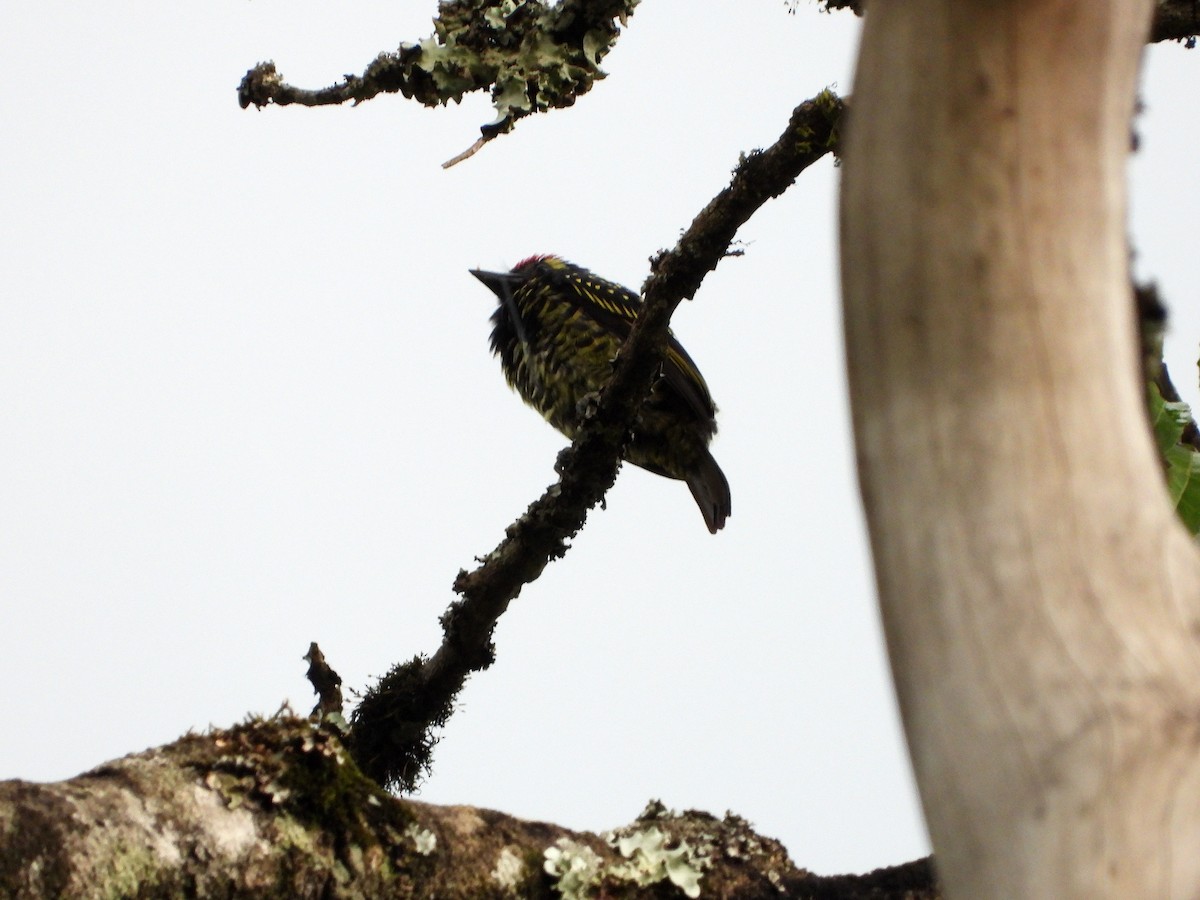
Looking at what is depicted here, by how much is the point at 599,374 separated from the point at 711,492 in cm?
100

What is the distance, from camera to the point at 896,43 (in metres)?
1.08

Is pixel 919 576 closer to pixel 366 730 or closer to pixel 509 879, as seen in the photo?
pixel 509 879

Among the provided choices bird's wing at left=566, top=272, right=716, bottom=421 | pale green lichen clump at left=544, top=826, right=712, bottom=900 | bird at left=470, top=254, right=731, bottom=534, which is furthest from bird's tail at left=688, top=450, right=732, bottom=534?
pale green lichen clump at left=544, top=826, right=712, bottom=900

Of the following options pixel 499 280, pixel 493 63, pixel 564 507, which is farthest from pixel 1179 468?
pixel 499 280

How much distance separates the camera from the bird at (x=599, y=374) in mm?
6582

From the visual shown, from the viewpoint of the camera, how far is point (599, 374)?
6555mm

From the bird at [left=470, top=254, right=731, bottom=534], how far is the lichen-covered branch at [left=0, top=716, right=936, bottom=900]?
4434 mm

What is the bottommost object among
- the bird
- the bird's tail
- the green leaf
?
the green leaf

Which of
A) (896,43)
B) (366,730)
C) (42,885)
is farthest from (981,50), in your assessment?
(366,730)

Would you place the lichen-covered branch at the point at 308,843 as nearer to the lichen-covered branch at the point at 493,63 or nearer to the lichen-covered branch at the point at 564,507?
the lichen-covered branch at the point at 564,507

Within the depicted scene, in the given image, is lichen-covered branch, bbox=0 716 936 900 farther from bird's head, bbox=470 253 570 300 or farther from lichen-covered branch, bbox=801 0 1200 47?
bird's head, bbox=470 253 570 300

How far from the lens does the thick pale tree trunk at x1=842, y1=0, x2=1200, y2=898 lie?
958mm

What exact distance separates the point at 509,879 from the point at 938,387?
1251mm

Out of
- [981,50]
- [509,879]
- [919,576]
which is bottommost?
[509,879]
